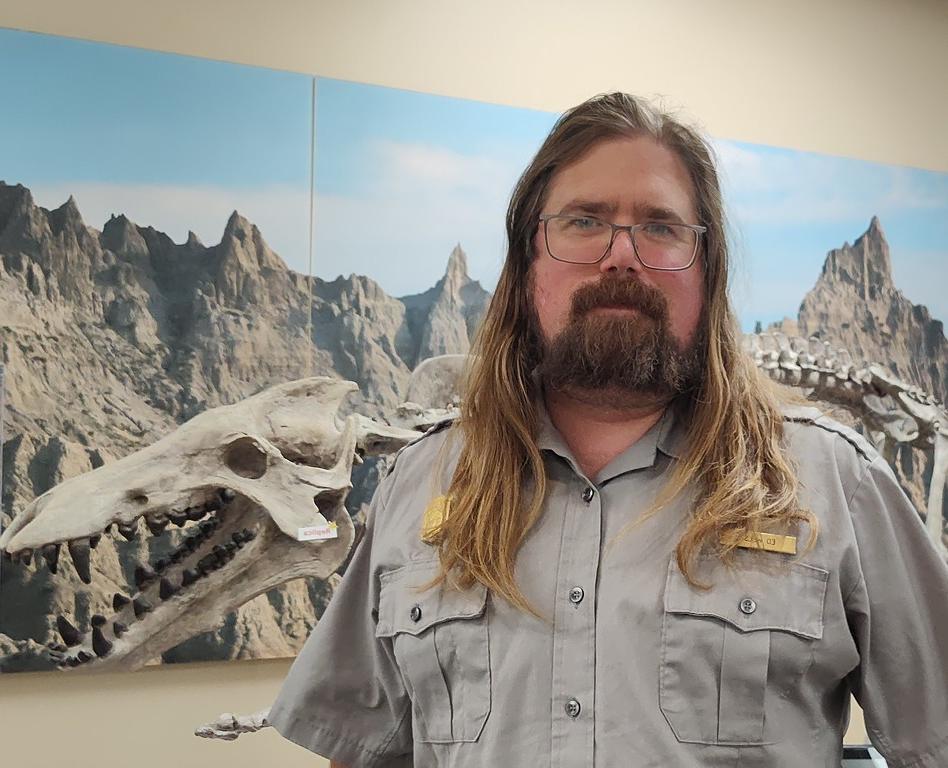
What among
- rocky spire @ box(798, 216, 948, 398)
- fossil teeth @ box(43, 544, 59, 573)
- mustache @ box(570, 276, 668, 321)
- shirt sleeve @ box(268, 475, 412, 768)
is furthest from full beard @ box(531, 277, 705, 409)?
rocky spire @ box(798, 216, 948, 398)

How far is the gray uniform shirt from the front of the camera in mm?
1117

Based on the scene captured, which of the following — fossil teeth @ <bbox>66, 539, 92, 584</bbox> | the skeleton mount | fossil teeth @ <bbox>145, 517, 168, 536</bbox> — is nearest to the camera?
fossil teeth @ <bbox>66, 539, 92, 584</bbox>

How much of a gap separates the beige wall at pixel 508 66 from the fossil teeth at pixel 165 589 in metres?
0.21

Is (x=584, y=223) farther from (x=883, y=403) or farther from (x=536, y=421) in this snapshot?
(x=883, y=403)

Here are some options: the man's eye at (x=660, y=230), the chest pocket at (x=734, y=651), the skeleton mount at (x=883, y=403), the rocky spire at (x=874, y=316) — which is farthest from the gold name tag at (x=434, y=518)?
the rocky spire at (x=874, y=316)

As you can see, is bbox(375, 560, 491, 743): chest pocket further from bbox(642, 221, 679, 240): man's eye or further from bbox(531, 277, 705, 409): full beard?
bbox(642, 221, 679, 240): man's eye

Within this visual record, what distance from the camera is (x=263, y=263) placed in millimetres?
2400

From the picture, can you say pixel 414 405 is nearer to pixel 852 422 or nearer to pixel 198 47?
pixel 198 47

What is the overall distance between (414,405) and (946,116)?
2003 mm

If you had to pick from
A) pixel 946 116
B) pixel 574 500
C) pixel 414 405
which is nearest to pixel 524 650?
pixel 574 500

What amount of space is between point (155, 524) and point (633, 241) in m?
1.33

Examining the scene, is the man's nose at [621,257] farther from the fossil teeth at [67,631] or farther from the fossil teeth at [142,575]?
the fossil teeth at [67,631]

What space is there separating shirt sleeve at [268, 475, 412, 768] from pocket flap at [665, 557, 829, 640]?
428 mm

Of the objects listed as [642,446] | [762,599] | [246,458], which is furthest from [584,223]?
[246,458]
